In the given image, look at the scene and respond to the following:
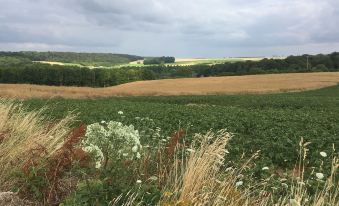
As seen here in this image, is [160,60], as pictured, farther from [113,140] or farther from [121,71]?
[113,140]

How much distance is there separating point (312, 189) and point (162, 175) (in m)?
2.02

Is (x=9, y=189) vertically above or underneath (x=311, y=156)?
above

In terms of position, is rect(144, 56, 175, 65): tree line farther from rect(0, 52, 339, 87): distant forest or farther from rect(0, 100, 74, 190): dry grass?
rect(0, 100, 74, 190): dry grass

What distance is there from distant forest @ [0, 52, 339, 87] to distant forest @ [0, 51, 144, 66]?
109ft

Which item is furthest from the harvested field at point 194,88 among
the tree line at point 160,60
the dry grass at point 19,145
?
the tree line at point 160,60

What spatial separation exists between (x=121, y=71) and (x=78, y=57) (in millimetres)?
64171

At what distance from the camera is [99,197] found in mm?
3426

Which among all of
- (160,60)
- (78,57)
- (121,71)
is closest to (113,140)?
(121,71)

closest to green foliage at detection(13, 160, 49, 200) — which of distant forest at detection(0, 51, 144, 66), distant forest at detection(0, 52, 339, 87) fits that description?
distant forest at detection(0, 52, 339, 87)

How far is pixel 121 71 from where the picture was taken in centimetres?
11469

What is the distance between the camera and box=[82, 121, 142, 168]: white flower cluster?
12.6ft

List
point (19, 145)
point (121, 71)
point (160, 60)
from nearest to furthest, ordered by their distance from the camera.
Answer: point (19, 145) → point (121, 71) → point (160, 60)

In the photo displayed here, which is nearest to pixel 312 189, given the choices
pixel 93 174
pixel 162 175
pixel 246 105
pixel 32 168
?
pixel 162 175

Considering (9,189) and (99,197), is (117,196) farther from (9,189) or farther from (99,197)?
(9,189)
